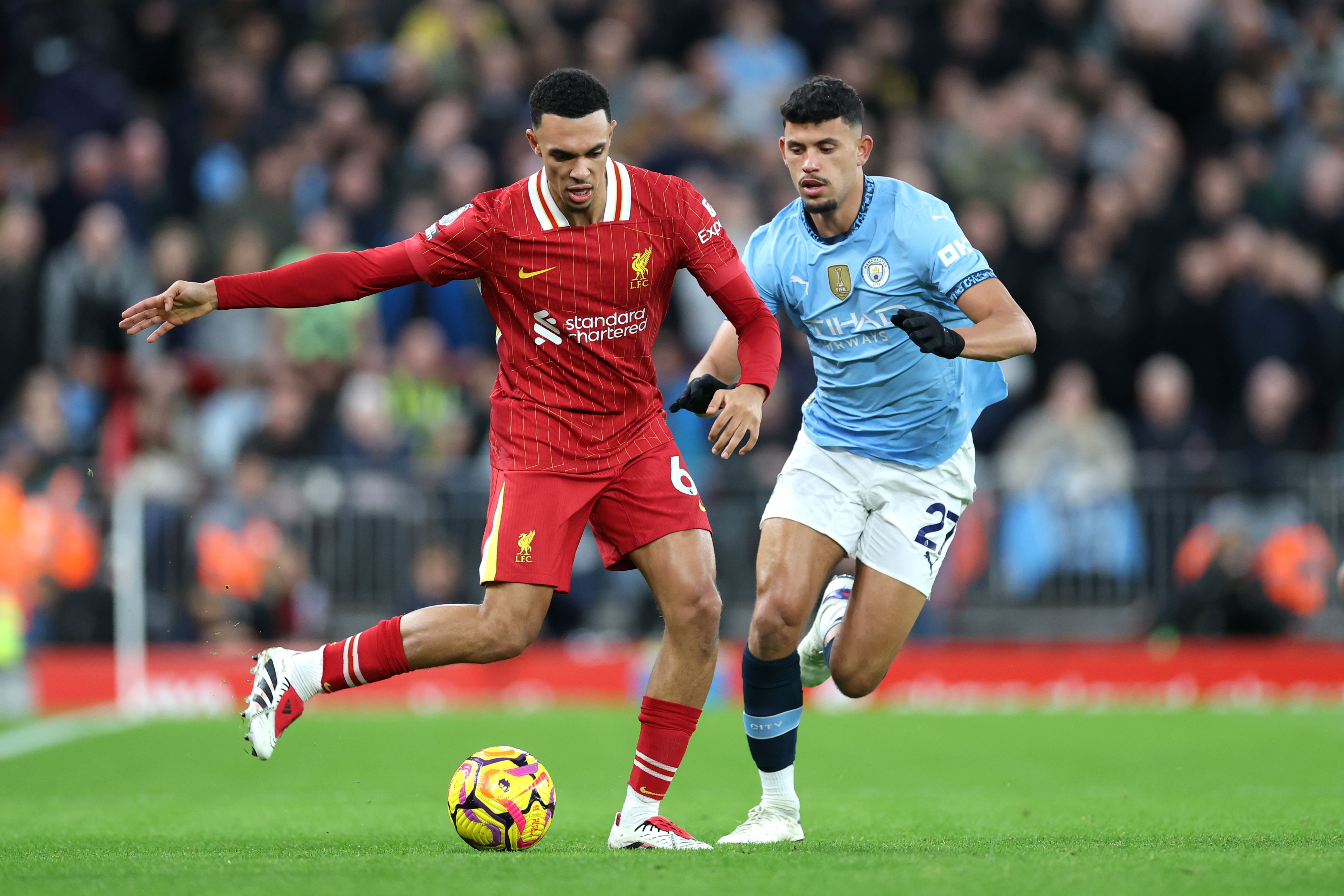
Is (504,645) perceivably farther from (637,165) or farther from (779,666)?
(637,165)

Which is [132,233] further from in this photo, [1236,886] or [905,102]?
[1236,886]

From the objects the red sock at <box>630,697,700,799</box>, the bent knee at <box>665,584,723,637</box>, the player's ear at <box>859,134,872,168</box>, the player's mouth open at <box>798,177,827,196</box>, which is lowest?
the red sock at <box>630,697,700,799</box>

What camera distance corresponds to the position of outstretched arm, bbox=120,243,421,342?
647cm

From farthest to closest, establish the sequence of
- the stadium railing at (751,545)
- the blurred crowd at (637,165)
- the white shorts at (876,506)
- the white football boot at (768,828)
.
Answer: the blurred crowd at (637,165)
the stadium railing at (751,545)
the white shorts at (876,506)
the white football boot at (768,828)

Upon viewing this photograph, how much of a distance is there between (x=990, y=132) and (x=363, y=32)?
6.38 meters

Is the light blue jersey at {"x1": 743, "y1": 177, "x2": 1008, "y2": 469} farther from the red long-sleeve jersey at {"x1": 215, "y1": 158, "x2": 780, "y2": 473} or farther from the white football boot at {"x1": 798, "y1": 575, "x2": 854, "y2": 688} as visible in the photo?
the white football boot at {"x1": 798, "y1": 575, "x2": 854, "y2": 688}

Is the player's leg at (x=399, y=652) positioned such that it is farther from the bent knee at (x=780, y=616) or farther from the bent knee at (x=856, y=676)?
the bent knee at (x=856, y=676)

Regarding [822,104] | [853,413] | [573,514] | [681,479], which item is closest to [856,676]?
[853,413]

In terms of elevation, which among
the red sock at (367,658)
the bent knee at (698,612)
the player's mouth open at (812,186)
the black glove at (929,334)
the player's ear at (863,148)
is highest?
the player's ear at (863,148)

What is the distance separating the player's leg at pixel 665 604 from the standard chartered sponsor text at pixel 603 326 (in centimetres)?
50

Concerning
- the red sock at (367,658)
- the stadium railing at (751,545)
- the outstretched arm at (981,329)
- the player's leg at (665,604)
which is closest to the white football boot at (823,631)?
the player's leg at (665,604)

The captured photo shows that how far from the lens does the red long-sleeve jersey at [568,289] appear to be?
663 centimetres

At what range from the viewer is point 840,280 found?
7180mm

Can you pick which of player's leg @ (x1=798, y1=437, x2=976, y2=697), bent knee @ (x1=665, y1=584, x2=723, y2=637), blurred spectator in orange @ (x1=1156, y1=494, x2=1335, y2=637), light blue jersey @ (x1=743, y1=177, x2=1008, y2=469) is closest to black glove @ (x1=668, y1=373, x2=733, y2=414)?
bent knee @ (x1=665, y1=584, x2=723, y2=637)
